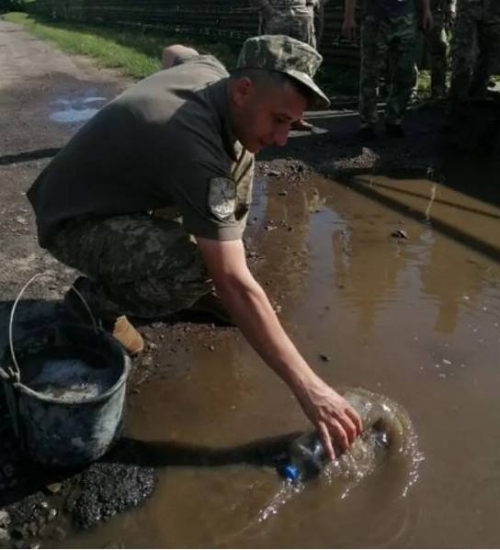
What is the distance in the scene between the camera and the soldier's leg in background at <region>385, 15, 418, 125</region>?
21.6 feet

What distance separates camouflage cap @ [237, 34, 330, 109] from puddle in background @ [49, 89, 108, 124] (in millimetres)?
6465

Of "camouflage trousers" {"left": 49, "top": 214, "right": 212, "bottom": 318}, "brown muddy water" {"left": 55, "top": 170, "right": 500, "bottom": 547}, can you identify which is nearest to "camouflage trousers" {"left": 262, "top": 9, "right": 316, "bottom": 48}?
"brown muddy water" {"left": 55, "top": 170, "right": 500, "bottom": 547}

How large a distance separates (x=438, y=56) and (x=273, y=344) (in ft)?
22.4

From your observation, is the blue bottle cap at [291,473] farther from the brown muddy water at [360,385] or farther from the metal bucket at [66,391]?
the metal bucket at [66,391]

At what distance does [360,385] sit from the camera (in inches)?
128

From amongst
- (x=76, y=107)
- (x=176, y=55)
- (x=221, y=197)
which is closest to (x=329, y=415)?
(x=221, y=197)

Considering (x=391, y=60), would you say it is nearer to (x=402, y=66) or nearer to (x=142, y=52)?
(x=402, y=66)

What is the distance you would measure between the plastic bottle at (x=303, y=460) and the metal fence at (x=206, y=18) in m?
8.62

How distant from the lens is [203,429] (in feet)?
9.61

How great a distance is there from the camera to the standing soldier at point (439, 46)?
8.02m

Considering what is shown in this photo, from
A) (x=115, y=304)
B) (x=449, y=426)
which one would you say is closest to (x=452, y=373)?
(x=449, y=426)

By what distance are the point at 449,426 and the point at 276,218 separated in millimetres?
2587

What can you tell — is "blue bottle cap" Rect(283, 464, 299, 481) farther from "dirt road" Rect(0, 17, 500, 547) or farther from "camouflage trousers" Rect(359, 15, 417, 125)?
"camouflage trousers" Rect(359, 15, 417, 125)

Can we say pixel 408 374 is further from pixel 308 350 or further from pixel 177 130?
pixel 177 130
